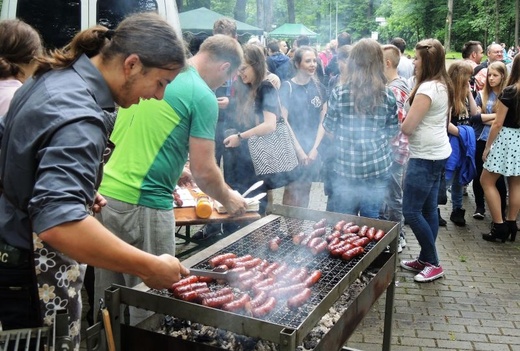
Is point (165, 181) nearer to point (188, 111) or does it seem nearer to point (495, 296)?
point (188, 111)

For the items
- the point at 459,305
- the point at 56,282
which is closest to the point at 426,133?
the point at 459,305

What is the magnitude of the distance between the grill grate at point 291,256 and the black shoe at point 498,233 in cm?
352

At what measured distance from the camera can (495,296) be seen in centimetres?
521

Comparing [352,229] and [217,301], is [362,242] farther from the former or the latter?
[217,301]

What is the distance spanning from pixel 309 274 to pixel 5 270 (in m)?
1.68

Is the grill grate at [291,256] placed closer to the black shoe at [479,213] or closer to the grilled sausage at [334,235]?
the grilled sausage at [334,235]

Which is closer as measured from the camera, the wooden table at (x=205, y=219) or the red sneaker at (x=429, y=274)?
the wooden table at (x=205, y=219)

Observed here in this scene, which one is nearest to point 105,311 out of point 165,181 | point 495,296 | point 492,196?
point 165,181

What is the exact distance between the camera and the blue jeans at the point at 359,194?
4996 millimetres

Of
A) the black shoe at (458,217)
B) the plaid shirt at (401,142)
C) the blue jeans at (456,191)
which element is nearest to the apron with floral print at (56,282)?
the plaid shirt at (401,142)

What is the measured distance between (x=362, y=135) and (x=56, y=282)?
10.7 feet

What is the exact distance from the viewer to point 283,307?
2816 millimetres

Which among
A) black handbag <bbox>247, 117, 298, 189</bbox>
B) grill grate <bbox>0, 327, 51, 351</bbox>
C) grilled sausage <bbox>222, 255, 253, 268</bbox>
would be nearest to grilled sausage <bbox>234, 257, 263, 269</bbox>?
grilled sausage <bbox>222, 255, 253, 268</bbox>

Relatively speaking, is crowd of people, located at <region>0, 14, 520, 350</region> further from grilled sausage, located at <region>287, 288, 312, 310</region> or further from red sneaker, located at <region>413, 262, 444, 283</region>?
grilled sausage, located at <region>287, 288, 312, 310</region>
